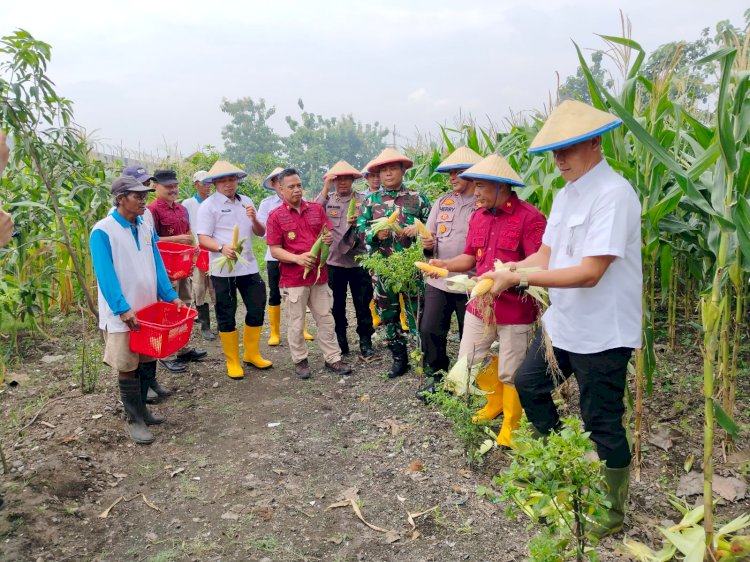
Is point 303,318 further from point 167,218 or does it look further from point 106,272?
point 106,272

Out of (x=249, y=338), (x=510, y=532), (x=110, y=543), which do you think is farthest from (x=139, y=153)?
(x=510, y=532)

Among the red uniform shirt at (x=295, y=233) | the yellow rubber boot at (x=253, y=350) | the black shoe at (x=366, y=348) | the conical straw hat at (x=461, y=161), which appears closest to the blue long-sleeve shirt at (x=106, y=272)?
the red uniform shirt at (x=295, y=233)

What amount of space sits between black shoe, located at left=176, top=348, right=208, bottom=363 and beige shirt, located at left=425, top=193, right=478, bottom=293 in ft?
10.0

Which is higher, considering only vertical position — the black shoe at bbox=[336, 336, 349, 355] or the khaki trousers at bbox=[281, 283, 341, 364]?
the khaki trousers at bbox=[281, 283, 341, 364]

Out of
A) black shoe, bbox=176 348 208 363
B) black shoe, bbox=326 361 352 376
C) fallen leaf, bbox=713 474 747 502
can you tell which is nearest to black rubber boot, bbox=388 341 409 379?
black shoe, bbox=326 361 352 376

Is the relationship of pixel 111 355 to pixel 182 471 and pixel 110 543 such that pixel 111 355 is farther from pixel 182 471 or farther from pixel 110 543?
pixel 110 543

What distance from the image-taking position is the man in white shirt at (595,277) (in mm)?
2502

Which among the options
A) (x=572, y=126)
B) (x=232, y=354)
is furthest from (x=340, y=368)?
(x=572, y=126)

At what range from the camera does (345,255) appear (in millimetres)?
5887

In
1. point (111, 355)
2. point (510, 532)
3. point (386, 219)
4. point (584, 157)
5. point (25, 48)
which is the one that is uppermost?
point (25, 48)

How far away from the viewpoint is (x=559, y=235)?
9.25ft

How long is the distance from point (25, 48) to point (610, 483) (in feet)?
16.0

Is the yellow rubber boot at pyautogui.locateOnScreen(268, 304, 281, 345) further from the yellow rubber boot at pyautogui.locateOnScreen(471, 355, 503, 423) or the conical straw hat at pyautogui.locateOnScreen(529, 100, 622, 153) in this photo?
the conical straw hat at pyautogui.locateOnScreen(529, 100, 622, 153)

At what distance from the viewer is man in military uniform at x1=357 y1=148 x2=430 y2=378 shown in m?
5.18
